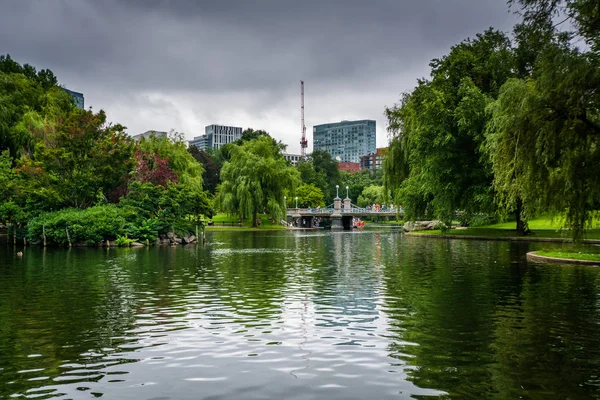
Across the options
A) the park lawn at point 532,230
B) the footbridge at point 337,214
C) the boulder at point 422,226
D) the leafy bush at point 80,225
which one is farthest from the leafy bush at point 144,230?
the footbridge at point 337,214

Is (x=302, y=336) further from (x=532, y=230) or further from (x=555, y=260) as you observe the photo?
(x=532, y=230)

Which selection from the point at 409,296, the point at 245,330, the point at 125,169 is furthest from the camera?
the point at 125,169

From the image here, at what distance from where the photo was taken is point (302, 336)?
36.3 ft

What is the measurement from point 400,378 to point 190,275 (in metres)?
15.2

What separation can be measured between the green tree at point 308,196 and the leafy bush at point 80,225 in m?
85.9

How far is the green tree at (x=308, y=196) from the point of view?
5027 inches

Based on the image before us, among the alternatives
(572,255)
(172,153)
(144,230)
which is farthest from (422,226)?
(572,255)

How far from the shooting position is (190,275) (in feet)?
73.2

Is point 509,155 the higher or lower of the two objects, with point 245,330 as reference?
higher

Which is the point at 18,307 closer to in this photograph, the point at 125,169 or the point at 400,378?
the point at 400,378

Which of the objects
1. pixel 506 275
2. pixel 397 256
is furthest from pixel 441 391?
pixel 397 256

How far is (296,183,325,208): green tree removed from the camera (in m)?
128

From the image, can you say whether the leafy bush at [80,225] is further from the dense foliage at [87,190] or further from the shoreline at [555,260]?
the shoreline at [555,260]

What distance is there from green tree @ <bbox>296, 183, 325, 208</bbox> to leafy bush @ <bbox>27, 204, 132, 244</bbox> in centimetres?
8589
